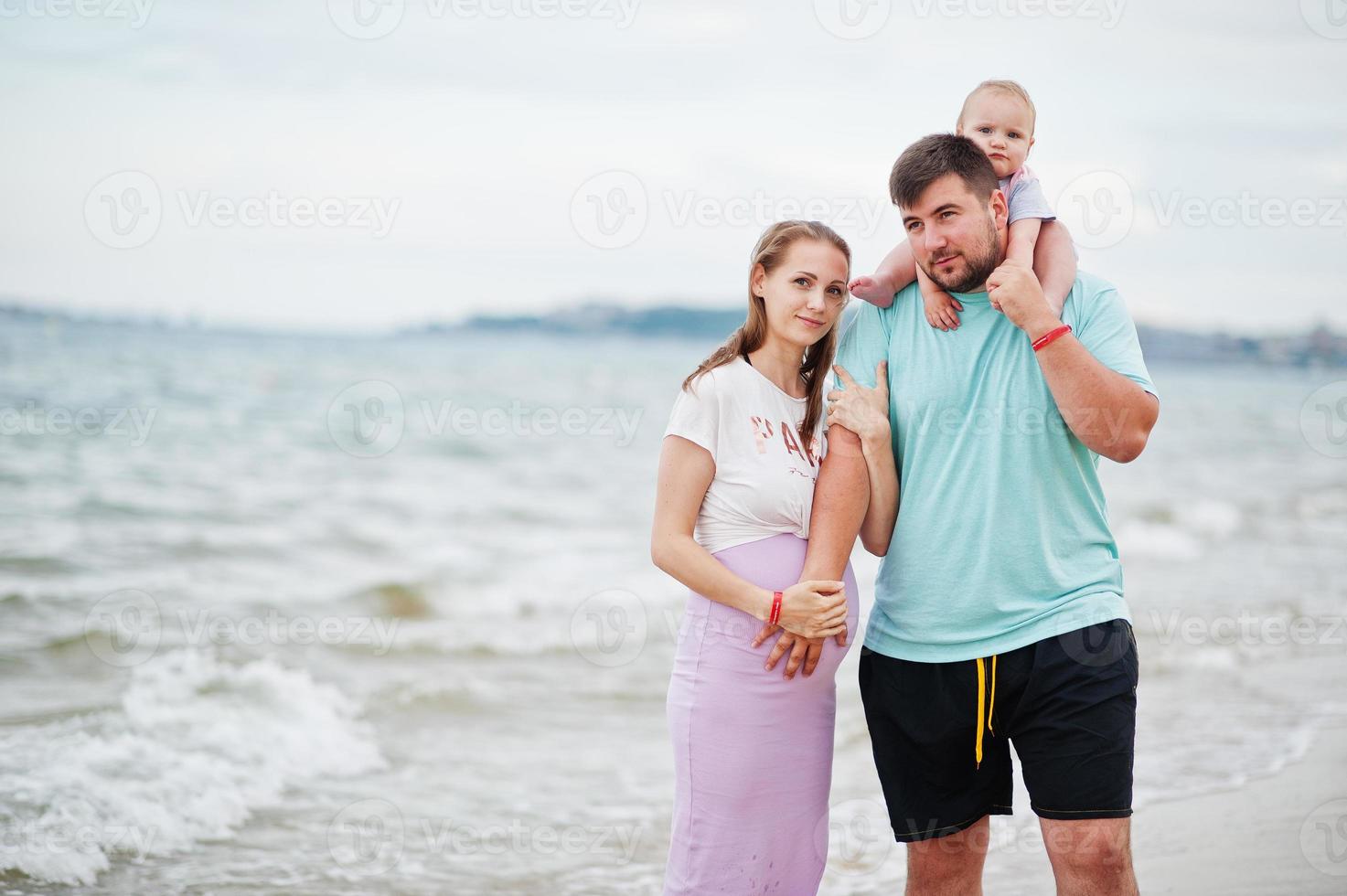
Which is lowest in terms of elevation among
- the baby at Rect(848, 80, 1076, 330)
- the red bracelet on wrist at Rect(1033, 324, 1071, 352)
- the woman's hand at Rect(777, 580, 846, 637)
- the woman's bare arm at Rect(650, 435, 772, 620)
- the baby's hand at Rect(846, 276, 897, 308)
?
the woman's hand at Rect(777, 580, 846, 637)

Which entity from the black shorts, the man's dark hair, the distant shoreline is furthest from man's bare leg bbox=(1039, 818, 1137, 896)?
the distant shoreline

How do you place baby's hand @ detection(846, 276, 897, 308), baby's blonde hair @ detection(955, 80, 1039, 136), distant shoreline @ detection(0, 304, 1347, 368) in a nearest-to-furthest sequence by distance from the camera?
1. baby's hand @ detection(846, 276, 897, 308)
2. baby's blonde hair @ detection(955, 80, 1039, 136)
3. distant shoreline @ detection(0, 304, 1347, 368)

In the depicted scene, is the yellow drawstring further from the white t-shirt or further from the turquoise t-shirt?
the white t-shirt

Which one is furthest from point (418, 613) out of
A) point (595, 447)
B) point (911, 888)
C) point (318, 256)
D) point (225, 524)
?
point (318, 256)

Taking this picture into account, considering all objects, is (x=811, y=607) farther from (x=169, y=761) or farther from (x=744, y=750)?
(x=169, y=761)

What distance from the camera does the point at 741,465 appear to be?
273cm

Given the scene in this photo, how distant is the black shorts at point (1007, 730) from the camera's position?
7.95 feet

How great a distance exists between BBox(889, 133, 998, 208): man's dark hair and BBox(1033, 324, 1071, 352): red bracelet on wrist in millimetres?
407

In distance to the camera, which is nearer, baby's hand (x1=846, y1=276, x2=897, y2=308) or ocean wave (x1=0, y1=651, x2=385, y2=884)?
baby's hand (x1=846, y1=276, x2=897, y2=308)

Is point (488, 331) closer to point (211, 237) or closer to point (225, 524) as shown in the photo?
point (211, 237)

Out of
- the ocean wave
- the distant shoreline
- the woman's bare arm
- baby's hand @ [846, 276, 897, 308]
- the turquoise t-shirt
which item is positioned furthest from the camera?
the distant shoreline

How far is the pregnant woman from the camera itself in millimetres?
2672

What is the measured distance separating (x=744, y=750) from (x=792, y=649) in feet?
0.90

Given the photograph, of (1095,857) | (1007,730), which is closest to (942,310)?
(1007,730)
